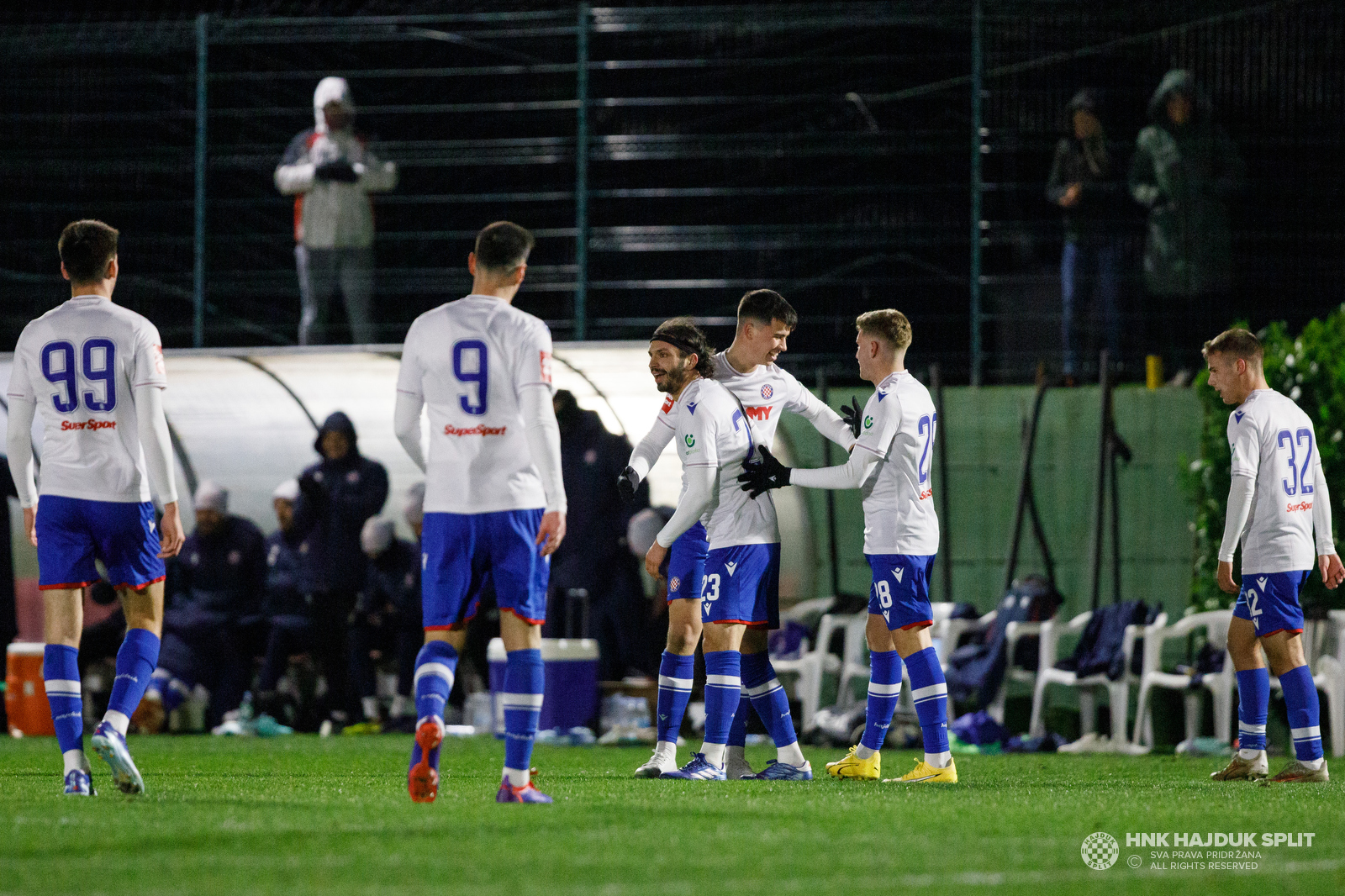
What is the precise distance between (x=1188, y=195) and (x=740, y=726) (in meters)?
6.23

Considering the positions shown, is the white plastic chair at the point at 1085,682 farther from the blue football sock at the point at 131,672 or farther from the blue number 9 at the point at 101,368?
the blue number 9 at the point at 101,368

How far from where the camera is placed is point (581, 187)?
13.7 metres

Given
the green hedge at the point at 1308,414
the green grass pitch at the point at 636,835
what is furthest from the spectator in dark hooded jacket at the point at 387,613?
the green hedge at the point at 1308,414

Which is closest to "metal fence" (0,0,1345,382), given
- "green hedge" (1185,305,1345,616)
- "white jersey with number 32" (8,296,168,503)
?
"green hedge" (1185,305,1345,616)

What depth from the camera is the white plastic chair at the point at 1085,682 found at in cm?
1155

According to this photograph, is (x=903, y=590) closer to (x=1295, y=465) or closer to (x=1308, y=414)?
(x=1295, y=465)

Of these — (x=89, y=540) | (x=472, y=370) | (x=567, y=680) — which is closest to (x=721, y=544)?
(x=472, y=370)

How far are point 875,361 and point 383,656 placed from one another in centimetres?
679

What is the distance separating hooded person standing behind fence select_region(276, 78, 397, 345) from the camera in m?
13.9

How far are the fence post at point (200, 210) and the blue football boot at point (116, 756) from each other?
26.2 ft

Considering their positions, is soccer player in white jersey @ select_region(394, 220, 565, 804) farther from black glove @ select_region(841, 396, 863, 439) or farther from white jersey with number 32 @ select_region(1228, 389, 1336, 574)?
white jersey with number 32 @ select_region(1228, 389, 1336, 574)

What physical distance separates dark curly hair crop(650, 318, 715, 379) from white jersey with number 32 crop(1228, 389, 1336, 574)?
8.02 ft

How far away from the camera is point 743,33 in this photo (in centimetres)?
1334

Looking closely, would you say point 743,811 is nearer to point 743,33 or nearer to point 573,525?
point 573,525
